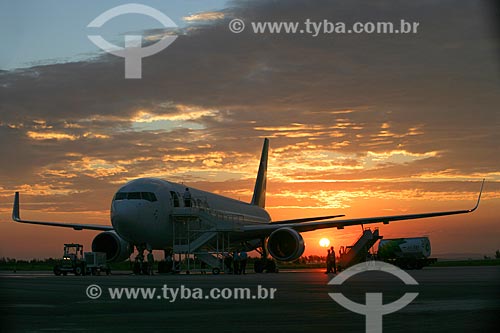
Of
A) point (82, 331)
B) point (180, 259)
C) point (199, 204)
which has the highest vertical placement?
point (199, 204)

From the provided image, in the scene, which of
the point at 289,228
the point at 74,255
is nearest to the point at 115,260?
the point at 74,255

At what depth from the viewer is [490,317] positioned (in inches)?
502

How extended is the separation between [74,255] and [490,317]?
106 ft

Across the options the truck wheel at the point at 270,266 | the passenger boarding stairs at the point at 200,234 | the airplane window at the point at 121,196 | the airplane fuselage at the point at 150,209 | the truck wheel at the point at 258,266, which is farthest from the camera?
the truck wheel at the point at 270,266

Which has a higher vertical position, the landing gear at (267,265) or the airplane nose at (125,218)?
the airplane nose at (125,218)

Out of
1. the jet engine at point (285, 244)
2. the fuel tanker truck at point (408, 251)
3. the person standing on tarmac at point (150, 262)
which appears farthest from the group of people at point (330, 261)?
the fuel tanker truck at point (408, 251)

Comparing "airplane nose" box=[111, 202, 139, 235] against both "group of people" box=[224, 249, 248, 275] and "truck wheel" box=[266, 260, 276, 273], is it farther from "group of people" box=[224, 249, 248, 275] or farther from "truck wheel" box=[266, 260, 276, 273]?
"truck wheel" box=[266, 260, 276, 273]

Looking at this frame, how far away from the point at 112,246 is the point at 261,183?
22.6 m

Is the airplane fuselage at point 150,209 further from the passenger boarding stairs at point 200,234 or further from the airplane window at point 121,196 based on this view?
the passenger boarding stairs at point 200,234

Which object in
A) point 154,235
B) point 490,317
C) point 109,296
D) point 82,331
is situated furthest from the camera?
point 154,235

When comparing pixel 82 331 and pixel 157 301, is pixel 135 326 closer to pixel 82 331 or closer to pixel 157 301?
pixel 82 331

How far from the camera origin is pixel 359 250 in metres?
51.5

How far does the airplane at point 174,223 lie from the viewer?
40688 mm

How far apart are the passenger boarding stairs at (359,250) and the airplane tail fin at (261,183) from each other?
1374 centimetres
